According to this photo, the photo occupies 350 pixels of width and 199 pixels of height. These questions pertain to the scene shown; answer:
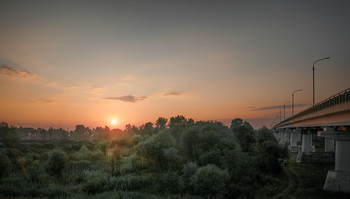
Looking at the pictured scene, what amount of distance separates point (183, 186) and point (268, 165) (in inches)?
842

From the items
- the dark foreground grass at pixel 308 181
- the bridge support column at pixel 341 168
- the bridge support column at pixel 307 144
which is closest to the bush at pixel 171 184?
the dark foreground grass at pixel 308 181

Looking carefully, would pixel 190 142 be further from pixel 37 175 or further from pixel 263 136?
pixel 37 175

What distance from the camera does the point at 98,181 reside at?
36.1 meters

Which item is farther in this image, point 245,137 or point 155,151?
point 245,137

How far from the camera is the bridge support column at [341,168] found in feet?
96.3

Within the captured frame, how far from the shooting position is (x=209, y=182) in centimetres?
3234

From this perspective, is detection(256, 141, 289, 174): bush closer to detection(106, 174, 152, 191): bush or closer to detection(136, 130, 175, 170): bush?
detection(136, 130, 175, 170): bush

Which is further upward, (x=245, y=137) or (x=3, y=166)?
(x=245, y=137)

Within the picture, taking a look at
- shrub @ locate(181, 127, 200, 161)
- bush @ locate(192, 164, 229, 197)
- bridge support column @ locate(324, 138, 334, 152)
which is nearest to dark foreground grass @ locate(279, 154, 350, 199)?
bush @ locate(192, 164, 229, 197)

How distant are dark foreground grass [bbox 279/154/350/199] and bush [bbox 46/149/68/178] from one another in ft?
120

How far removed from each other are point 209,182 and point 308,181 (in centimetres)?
1629

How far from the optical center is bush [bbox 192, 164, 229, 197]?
31997 millimetres

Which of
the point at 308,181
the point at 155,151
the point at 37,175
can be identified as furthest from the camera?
the point at 155,151

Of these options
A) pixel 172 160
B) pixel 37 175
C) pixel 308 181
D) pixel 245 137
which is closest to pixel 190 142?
pixel 172 160
